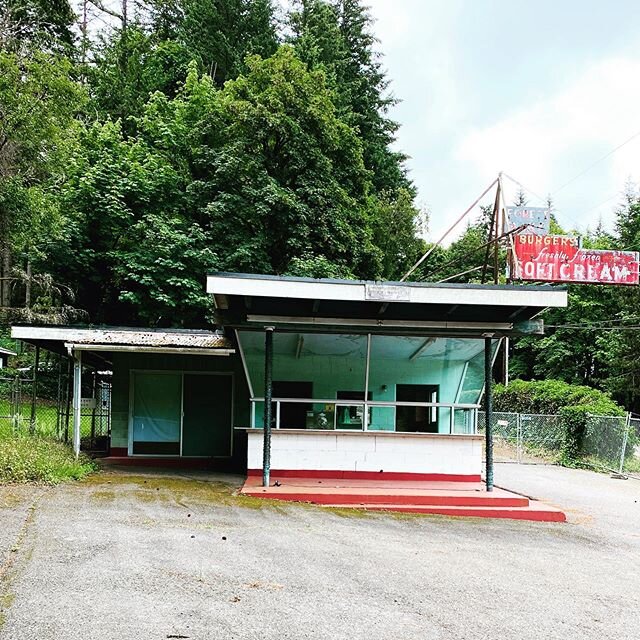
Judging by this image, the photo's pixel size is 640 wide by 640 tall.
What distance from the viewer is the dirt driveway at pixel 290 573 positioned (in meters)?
4.03

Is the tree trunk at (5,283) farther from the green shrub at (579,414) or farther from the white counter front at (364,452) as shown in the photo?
the green shrub at (579,414)

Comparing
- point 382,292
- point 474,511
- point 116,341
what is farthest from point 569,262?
point 116,341

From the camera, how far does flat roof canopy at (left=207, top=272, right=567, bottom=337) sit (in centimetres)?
873

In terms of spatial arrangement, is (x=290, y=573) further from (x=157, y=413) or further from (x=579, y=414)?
(x=579, y=414)

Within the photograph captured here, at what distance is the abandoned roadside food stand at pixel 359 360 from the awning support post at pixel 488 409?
3 cm

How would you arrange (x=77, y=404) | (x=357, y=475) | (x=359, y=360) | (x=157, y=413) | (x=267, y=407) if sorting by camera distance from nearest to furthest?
1. (x=267, y=407)
2. (x=357, y=475)
3. (x=359, y=360)
4. (x=77, y=404)
5. (x=157, y=413)

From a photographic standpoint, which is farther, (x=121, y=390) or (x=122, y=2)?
(x=122, y=2)

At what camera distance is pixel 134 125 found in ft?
91.8

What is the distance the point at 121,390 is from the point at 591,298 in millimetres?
28563

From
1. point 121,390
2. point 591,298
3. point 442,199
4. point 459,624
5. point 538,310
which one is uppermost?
point 442,199

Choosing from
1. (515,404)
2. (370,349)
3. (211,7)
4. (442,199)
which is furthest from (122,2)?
(370,349)

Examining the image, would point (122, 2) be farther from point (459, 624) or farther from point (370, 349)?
point (459, 624)

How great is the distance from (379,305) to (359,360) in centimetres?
145

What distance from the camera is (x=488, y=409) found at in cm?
983
